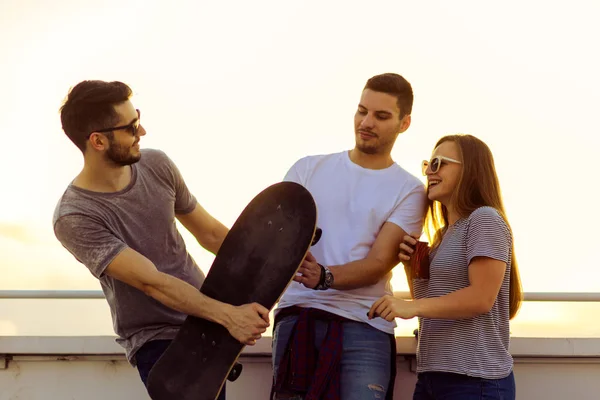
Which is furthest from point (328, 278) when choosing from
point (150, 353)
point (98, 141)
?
point (98, 141)

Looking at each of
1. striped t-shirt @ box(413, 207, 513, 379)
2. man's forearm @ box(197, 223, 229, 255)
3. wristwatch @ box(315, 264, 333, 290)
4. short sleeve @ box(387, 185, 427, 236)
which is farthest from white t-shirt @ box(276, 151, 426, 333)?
man's forearm @ box(197, 223, 229, 255)

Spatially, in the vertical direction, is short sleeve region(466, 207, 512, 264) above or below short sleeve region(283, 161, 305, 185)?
below

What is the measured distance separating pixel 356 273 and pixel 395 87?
2.16 ft

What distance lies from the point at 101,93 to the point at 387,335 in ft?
3.78

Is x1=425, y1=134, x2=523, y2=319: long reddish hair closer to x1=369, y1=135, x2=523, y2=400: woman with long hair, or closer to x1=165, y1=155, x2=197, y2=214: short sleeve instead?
x1=369, y1=135, x2=523, y2=400: woman with long hair

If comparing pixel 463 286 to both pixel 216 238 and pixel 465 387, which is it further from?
pixel 216 238

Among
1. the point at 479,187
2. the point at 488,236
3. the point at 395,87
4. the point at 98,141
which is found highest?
the point at 395,87

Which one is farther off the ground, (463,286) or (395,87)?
Answer: (395,87)

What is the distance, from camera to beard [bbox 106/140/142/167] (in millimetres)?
2713

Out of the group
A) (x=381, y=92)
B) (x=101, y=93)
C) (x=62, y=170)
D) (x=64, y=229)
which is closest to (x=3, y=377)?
(x=64, y=229)

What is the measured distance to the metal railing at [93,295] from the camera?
128 inches

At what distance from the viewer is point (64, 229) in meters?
2.66

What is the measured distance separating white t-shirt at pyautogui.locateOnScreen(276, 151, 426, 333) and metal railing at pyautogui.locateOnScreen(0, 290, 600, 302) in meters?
0.66

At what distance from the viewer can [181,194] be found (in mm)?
2930
